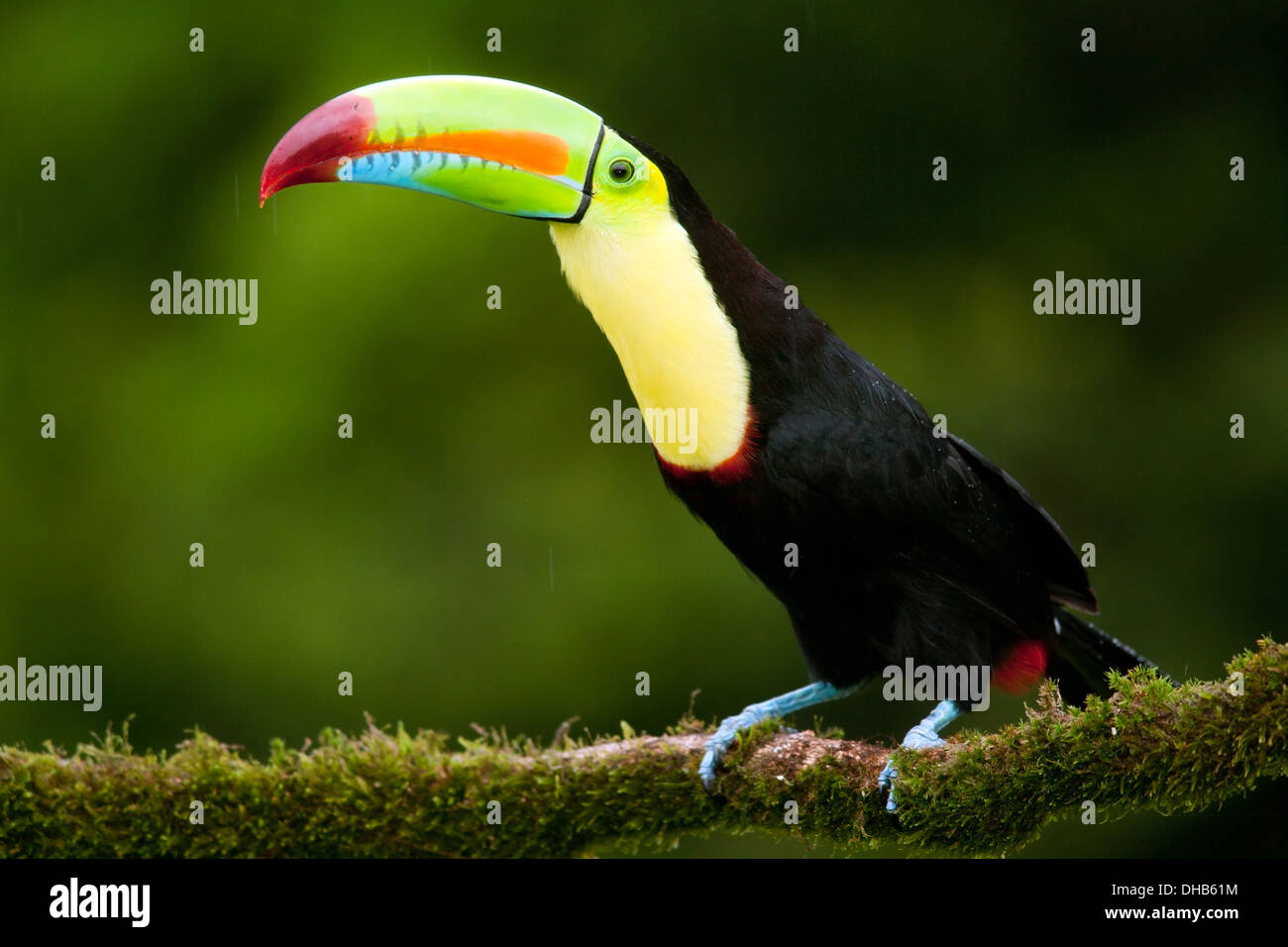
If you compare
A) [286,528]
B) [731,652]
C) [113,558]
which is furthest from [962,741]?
[113,558]

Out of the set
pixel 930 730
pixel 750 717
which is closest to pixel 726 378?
pixel 750 717

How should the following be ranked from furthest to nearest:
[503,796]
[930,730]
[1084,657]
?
[1084,657], [930,730], [503,796]

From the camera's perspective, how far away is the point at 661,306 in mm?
2850

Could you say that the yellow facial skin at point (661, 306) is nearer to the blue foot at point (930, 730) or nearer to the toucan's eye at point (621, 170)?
the toucan's eye at point (621, 170)

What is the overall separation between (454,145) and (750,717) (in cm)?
118

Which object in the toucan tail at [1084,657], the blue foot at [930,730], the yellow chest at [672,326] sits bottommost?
the blue foot at [930,730]

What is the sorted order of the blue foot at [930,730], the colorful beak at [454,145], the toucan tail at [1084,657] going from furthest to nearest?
the toucan tail at [1084,657] → the colorful beak at [454,145] → the blue foot at [930,730]

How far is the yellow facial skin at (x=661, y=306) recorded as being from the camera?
285 centimetres

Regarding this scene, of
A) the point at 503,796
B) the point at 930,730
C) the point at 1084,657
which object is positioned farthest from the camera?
the point at 1084,657

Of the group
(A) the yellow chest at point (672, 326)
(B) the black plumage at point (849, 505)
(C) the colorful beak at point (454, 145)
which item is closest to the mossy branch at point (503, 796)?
(B) the black plumage at point (849, 505)

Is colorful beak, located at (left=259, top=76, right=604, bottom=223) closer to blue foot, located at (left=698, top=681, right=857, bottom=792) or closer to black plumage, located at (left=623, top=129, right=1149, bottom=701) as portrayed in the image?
black plumage, located at (left=623, top=129, right=1149, bottom=701)

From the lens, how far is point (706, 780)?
2.76 m

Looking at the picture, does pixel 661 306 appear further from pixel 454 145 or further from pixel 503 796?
pixel 503 796

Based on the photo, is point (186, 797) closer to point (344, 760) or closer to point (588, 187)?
point (344, 760)
